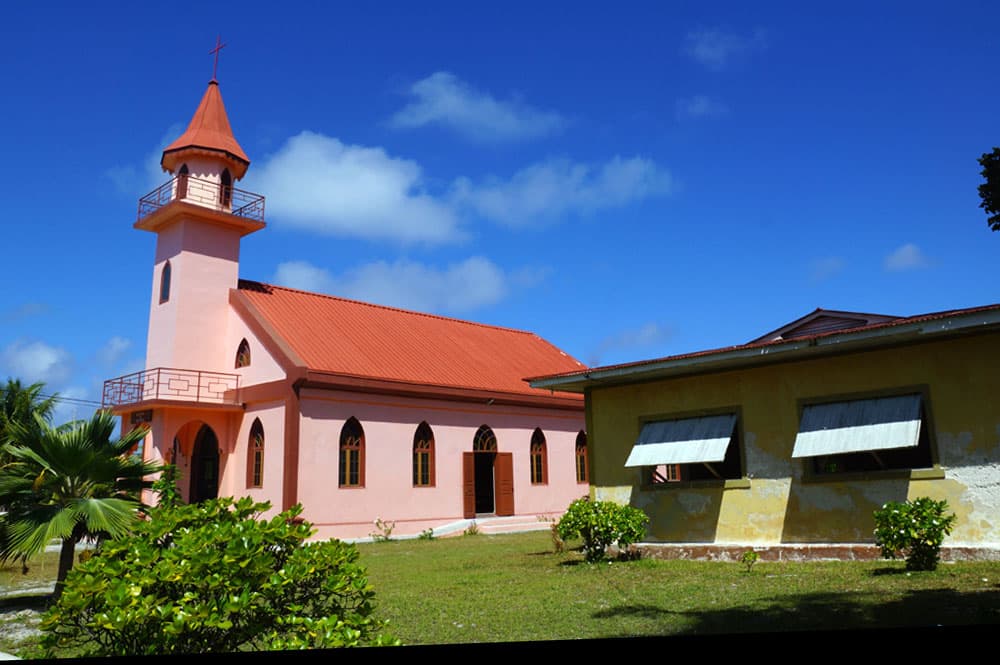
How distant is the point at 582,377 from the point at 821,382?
4140 millimetres

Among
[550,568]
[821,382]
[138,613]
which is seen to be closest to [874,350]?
[821,382]

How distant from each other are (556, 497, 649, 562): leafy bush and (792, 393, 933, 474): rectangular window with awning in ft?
9.62

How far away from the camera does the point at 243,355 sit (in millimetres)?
23844

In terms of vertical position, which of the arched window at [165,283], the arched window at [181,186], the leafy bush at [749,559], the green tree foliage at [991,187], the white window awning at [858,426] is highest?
the arched window at [181,186]

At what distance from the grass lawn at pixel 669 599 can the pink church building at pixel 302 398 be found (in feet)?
29.1

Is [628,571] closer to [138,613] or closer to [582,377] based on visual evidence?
[582,377]

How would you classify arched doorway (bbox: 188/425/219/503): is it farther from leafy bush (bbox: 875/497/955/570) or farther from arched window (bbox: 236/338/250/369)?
leafy bush (bbox: 875/497/955/570)

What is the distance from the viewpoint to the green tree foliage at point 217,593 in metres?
4.45

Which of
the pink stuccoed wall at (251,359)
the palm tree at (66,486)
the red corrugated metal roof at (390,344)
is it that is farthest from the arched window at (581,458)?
the palm tree at (66,486)

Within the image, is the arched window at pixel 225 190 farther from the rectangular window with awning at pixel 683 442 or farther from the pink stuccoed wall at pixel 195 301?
the rectangular window with awning at pixel 683 442

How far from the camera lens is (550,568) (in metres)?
13.0

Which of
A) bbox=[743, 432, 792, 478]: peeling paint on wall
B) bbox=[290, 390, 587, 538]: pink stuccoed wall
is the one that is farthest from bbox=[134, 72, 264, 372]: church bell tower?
bbox=[743, 432, 792, 478]: peeling paint on wall

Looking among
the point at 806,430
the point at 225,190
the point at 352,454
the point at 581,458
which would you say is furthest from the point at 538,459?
the point at 806,430

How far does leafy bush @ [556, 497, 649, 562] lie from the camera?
1320 centimetres
